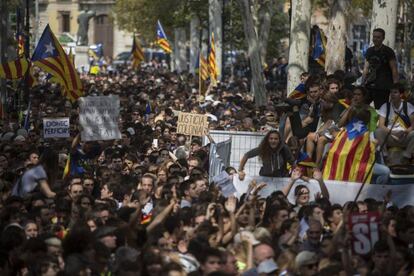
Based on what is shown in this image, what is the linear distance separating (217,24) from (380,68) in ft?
116

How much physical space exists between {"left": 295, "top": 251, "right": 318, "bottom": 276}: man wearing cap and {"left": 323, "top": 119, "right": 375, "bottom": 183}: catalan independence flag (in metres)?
5.18

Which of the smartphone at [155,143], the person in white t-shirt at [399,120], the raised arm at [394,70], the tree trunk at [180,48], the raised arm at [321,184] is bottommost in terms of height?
the tree trunk at [180,48]

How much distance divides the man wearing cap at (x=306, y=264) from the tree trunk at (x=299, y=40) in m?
18.6

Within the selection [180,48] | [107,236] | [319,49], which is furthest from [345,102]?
[180,48]

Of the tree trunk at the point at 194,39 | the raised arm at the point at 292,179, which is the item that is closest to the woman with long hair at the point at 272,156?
the raised arm at the point at 292,179

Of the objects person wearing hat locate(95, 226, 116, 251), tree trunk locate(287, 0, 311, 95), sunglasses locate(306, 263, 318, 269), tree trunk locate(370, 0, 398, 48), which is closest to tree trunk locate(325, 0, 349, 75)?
tree trunk locate(287, 0, 311, 95)

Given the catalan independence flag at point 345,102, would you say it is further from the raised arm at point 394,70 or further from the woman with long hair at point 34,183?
the woman with long hair at point 34,183

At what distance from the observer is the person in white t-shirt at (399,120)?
661 inches

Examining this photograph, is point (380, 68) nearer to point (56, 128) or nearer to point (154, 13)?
point (56, 128)

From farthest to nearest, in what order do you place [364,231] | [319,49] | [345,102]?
1. [319,49]
2. [345,102]
3. [364,231]

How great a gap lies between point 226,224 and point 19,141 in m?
9.02

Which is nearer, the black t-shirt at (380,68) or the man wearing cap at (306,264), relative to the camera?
the man wearing cap at (306,264)

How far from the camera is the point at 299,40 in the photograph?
1160 inches

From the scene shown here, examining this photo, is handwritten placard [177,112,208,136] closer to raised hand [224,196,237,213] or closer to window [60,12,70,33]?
raised hand [224,196,237,213]
